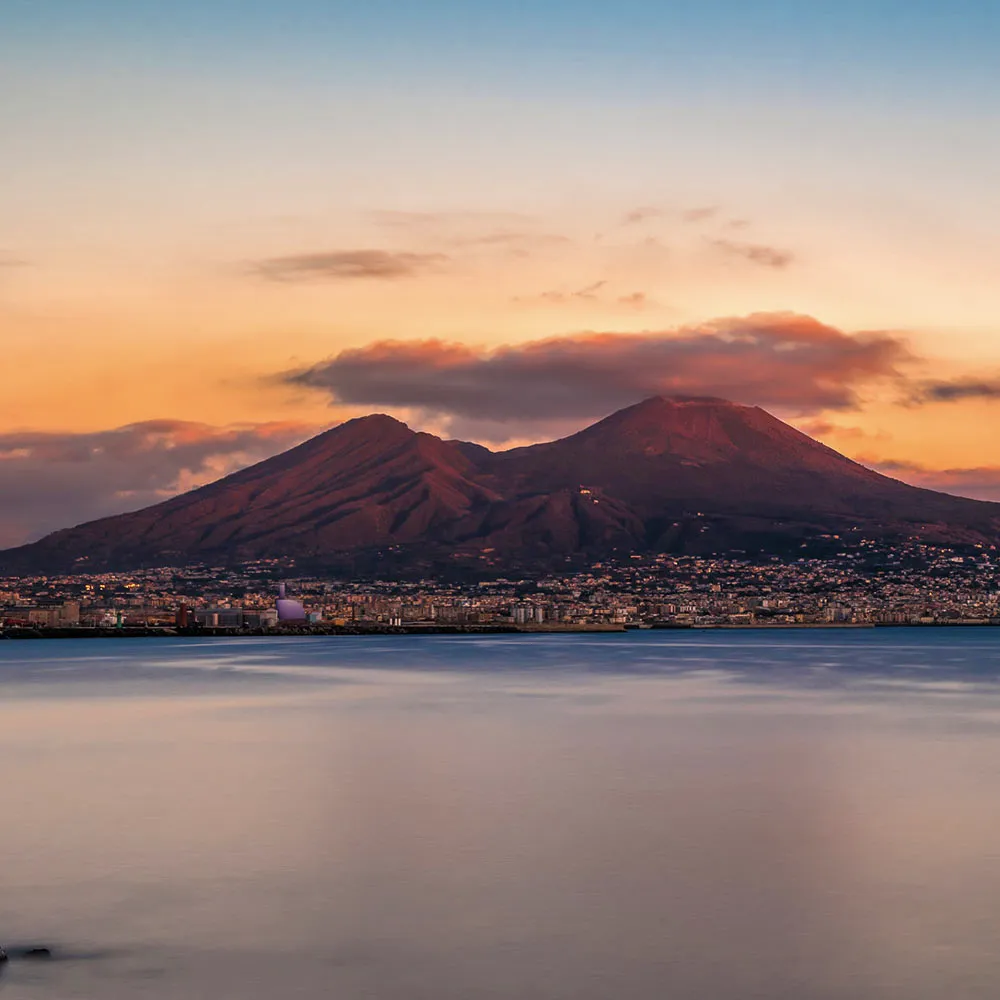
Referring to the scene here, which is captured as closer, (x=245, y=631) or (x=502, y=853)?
(x=502, y=853)

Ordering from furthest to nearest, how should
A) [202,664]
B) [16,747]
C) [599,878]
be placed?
[202,664] → [16,747] → [599,878]

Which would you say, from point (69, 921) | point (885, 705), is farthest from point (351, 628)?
point (69, 921)

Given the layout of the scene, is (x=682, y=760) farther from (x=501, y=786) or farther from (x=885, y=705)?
(x=885, y=705)

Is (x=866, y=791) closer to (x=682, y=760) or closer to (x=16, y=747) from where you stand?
(x=682, y=760)

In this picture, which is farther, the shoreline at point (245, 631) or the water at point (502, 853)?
the shoreline at point (245, 631)

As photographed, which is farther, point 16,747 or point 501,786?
point 16,747

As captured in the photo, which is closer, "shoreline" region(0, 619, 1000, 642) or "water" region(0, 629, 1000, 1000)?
"water" region(0, 629, 1000, 1000)

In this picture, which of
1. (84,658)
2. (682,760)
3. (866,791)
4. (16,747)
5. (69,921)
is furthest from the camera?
(84,658)
